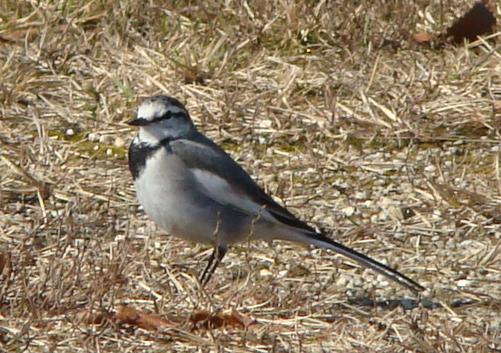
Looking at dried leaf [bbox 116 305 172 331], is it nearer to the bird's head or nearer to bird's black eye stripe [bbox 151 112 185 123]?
the bird's head

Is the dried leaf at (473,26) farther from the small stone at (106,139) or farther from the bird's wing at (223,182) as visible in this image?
the bird's wing at (223,182)

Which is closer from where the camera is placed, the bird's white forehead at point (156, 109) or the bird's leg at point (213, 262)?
the bird's leg at point (213, 262)

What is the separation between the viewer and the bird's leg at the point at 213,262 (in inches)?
211

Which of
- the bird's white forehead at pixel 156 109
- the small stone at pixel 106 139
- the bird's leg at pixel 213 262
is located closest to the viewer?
the bird's leg at pixel 213 262

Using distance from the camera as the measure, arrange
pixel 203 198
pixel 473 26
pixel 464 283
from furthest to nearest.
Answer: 1. pixel 473 26
2. pixel 203 198
3. pixel 464 283

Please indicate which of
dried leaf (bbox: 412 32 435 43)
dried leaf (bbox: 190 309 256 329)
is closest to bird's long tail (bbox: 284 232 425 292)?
dried leaf (bbox: 190 309 256 329)

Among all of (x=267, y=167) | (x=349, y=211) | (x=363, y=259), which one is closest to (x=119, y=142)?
(x=267, y=167)

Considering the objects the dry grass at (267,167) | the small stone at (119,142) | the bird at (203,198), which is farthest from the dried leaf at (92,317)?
the small stone at (119,142)

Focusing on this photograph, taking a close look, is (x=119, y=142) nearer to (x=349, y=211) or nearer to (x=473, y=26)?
(x=349, y=211)

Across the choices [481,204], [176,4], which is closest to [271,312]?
[481,204]

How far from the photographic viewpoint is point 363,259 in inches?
212

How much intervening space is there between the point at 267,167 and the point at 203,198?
40.9 inches

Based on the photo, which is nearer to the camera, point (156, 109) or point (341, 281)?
point (341, 281)

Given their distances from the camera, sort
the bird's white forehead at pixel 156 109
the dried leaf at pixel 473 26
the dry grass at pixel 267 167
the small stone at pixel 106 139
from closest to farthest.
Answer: the dry grass at pixel 267 167 → the bird's white forehead at pixel 156 109 → the small stone at pixel 106 139 → the dried leaf at pixel 473 26
